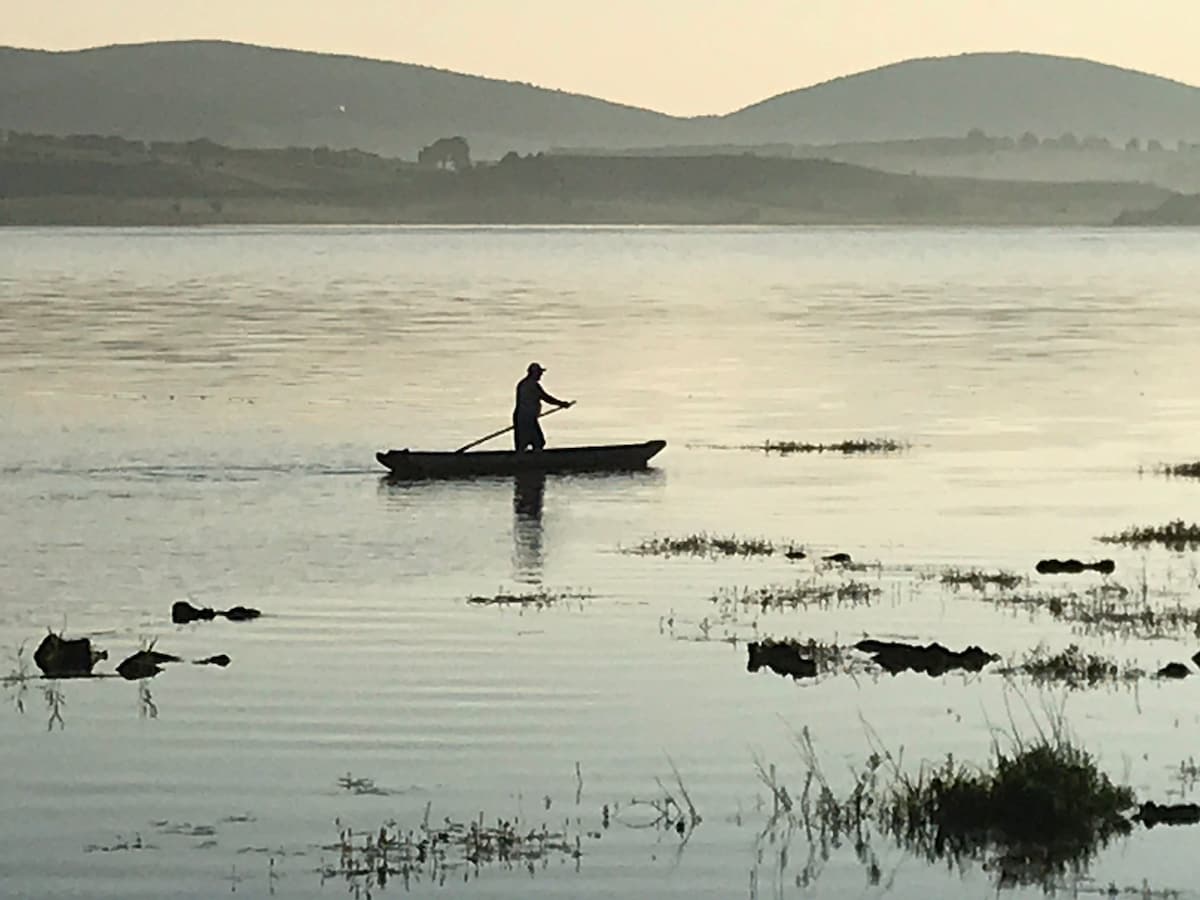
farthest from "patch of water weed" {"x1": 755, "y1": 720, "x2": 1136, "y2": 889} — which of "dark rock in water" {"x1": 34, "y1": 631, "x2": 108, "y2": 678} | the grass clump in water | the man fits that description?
the man

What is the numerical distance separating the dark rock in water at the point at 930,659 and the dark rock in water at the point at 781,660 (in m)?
0.88

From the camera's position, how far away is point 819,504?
48.8 m

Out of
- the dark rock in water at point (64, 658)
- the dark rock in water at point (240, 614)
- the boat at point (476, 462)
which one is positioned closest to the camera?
the dark rock in water at point (64, 658)

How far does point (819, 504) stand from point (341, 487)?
10.5 meters

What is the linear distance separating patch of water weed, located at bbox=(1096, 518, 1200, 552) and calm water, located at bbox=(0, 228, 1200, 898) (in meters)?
0.74

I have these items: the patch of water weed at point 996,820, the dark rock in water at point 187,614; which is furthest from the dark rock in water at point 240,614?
the patch of water weed at point 996,820

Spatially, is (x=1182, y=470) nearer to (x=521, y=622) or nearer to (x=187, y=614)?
(x=521, y=622)

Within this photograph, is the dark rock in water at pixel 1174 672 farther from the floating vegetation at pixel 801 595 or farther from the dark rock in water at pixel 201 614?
the dark rock in water at pixel 201 614

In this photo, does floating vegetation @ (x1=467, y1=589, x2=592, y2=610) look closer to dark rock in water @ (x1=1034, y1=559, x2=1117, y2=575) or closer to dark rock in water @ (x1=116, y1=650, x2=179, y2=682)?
dark rock in water @ (x1=116, y1=650, x2=179, y2=682)

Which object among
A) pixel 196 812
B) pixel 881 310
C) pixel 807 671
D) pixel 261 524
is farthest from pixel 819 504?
pixel 881 310

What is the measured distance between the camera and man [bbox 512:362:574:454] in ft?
169

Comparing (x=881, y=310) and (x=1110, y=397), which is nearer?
(x=1110, y=397)

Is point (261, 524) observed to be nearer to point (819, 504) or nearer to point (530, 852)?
point (819, 504)

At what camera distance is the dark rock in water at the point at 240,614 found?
34644 mm
